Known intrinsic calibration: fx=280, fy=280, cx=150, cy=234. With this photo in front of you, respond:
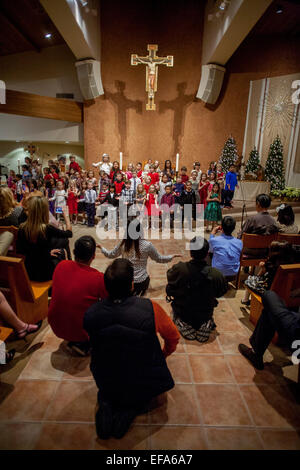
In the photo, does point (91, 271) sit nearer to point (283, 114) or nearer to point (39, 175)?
point (39, 175)

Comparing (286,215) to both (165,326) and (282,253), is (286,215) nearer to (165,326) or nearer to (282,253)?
(282,253)

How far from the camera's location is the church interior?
184 centimetres

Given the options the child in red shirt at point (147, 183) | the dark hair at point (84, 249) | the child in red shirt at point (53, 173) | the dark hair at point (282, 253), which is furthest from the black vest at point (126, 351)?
the child in red shirt at point (53, 173)

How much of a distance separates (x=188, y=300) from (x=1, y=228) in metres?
2.09

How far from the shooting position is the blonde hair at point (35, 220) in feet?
9.05

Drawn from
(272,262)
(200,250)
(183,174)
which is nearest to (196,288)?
(200,250)

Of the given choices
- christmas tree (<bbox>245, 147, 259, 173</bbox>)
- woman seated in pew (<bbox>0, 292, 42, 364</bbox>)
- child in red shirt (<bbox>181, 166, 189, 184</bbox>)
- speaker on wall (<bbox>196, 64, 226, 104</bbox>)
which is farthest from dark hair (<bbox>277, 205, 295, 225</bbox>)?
speaker on wall (<bbox>196, 64, 226, 104</bbox>)

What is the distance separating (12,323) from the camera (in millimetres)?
2408

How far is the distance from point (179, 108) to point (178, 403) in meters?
10.7

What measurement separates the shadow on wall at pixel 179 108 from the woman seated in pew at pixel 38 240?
9.05 meters

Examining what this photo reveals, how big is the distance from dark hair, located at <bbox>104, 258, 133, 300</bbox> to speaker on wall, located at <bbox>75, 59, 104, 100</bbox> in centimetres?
1015

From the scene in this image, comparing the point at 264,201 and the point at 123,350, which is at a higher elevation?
the point at 264,201

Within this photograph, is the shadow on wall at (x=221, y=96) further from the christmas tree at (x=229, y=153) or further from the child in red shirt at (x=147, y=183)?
the child in red shirt at (x=147, y=183)

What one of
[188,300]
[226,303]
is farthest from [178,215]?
[188,300]
